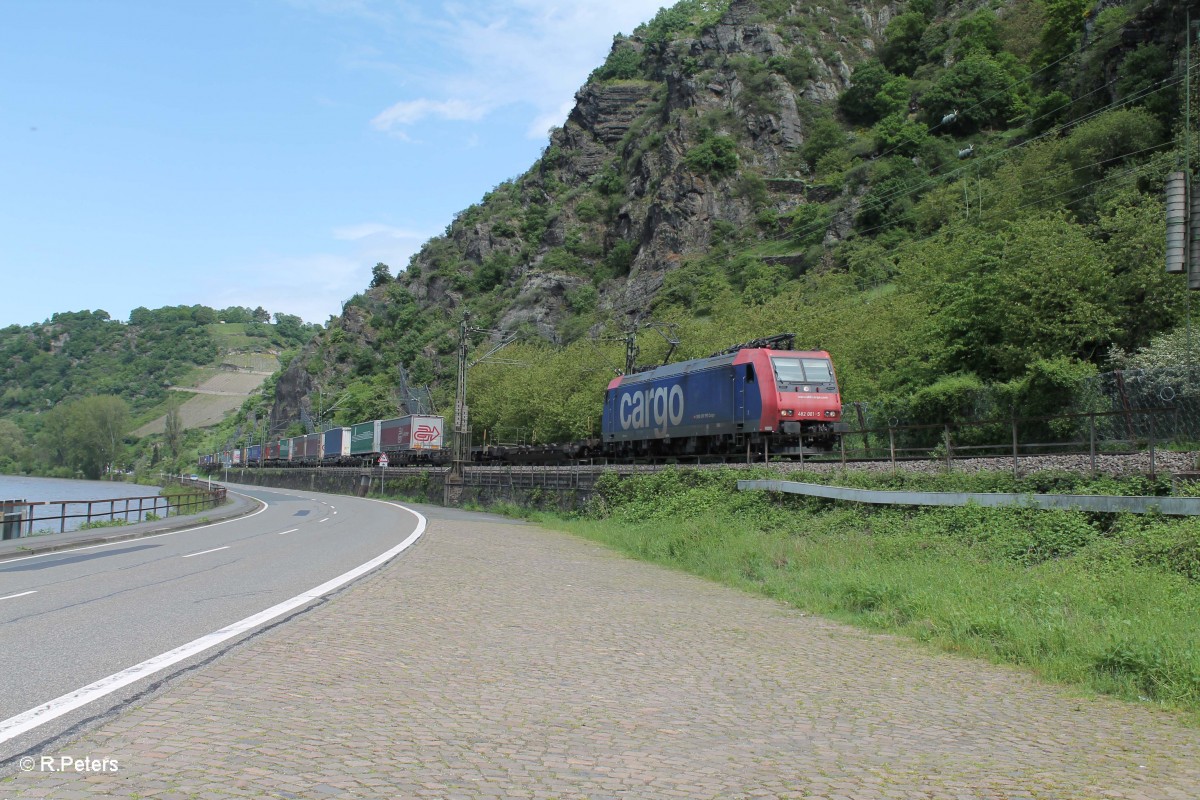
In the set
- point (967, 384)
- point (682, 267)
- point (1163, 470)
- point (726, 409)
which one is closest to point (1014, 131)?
point (682, 267)

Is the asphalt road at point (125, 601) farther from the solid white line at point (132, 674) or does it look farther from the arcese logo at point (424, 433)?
the arcese logo at point (424, 433)

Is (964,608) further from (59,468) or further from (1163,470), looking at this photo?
(59,468)

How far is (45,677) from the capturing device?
6629 mm

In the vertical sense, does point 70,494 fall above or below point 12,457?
below

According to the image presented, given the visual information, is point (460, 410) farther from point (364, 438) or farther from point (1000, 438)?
point (364, 438)

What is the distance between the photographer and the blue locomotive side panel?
31.2m

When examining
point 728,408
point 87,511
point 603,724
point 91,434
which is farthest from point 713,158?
point 91,434

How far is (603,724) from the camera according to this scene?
588cm

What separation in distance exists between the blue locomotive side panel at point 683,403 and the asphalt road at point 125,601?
12597 millimetres

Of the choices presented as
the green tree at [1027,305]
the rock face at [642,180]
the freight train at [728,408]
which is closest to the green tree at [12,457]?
the rock face at [642,180]

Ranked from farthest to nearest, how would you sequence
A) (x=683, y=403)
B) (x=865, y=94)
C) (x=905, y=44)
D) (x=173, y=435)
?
(x=173, y=435), (x=905, y=44), (x=865, y=94), (x=683, y=403)

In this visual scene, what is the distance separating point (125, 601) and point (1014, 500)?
13.3 metres

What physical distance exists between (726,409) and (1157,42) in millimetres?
54940

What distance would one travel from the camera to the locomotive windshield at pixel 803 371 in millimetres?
30078
